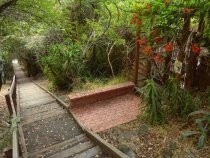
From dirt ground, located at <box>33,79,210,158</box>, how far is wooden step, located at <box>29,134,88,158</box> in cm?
54

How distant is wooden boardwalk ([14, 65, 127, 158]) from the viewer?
18.2ft

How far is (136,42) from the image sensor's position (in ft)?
27.9

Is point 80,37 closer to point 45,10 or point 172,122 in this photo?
point 45,10

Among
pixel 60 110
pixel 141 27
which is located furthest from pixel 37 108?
pixel 141 27

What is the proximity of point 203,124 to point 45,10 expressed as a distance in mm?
7530

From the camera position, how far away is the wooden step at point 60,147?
558 cm

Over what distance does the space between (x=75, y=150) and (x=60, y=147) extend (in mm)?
440

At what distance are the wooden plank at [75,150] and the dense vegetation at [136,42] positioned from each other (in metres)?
1.67

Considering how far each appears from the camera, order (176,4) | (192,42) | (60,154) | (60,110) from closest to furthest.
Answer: (60,154) < (176,4) < (192,42) < (60,110)

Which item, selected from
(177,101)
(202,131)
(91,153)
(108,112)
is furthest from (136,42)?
(91,153)

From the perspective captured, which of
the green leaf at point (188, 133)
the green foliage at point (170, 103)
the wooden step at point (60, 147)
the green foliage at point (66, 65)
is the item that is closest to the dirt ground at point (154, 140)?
the green leaf at point (188, 133)

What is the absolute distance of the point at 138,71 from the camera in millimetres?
9516

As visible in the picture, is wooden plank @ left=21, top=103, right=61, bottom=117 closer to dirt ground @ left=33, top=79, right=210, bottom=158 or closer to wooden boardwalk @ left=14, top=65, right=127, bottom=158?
wooden boardwalk @ left=14, top=65, right=127, bottom=158

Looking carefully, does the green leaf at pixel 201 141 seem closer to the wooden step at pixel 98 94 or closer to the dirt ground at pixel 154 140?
the dirt ground at pixel 154 140
